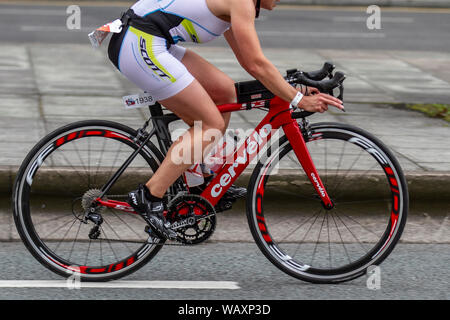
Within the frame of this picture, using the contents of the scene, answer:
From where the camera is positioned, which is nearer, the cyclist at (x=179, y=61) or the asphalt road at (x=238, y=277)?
the cyclist at (x=179, y=61)

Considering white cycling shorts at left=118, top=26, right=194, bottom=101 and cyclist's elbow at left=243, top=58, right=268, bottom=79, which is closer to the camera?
cyclist's elbow at left=243, top=58, right=268, bottom=79

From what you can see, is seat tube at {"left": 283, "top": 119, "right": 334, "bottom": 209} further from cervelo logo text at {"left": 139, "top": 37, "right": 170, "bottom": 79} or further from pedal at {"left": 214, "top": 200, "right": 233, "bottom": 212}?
cervelo logo text at {"left": 139, "top": 37, "right": 170, "bottom": 79}

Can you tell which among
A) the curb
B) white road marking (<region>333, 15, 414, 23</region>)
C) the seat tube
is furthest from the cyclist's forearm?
white road marking (<region>333, 15, 414, 23</region>)

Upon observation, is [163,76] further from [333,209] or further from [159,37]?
[333,209]

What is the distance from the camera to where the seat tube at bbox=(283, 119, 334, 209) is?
15.6 feet

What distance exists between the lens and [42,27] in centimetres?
1562

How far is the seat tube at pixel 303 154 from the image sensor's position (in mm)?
4750

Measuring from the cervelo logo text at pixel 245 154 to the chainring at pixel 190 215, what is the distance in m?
0.09

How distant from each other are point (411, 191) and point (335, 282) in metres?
1.47

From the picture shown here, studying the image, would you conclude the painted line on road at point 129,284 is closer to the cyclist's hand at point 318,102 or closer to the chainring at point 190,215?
the chainring at point 190,215

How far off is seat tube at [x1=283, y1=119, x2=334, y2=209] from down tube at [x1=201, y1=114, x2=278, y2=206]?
0.08 metres
